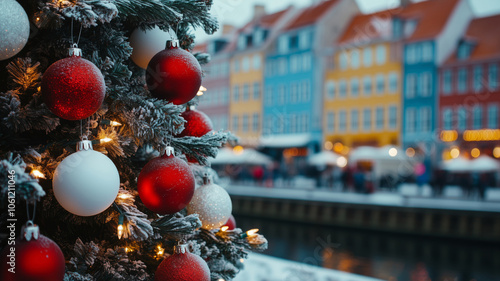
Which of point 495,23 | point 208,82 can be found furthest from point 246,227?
point 208,82

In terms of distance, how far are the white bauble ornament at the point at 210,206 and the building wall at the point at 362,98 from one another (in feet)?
92.3

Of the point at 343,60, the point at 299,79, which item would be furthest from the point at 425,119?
the point at 299,79

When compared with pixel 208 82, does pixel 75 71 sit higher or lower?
lower

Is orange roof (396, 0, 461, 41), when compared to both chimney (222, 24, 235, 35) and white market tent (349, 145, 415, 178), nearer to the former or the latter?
white market tent (349, 145, 415, 178)

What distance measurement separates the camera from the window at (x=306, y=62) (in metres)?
32.4

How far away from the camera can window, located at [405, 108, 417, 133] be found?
28328 millimetres

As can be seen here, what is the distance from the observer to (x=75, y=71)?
1236 millimetres

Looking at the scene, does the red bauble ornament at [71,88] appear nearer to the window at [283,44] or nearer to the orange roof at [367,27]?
the orange roof at [367,27]

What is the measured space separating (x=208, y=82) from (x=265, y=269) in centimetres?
3496

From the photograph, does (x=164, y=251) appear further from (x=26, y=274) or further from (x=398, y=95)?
(x=398, y=95)

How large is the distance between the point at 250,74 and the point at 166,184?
114ft

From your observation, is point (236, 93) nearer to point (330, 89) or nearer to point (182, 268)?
point (330, 89)

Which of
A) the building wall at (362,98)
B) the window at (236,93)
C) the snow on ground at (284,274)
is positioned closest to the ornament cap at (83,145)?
the snow on ground at (284,274)

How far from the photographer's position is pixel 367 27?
30.3m
